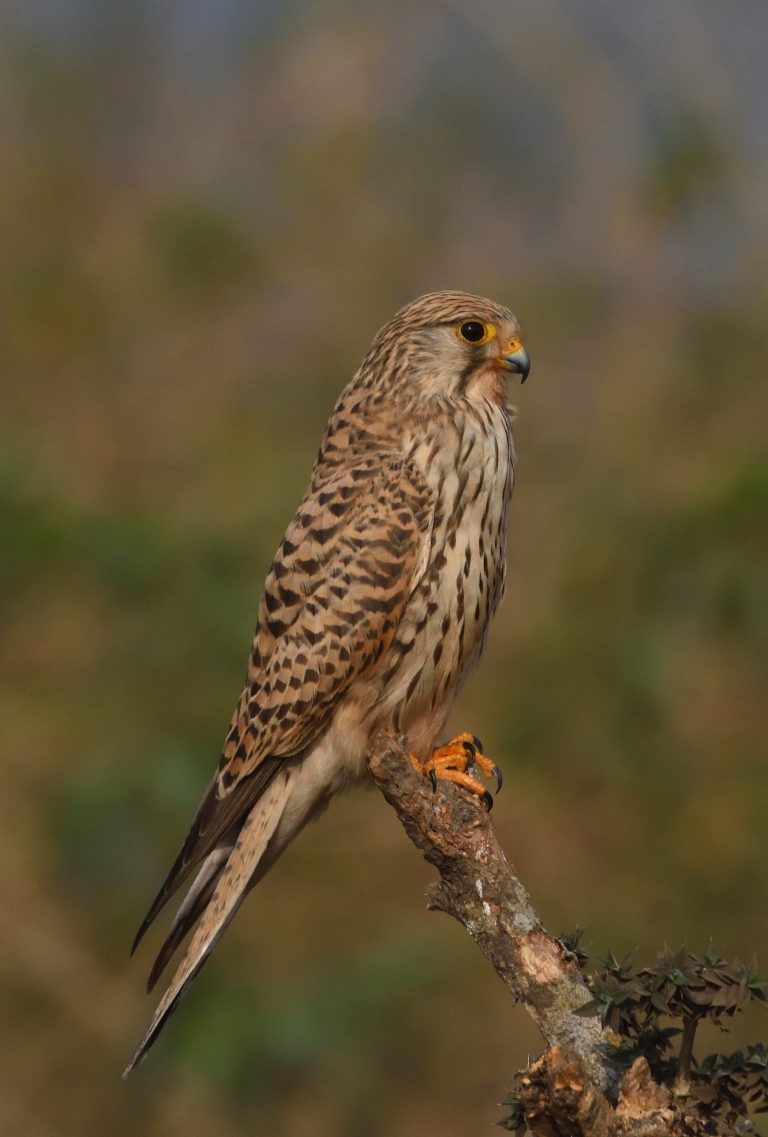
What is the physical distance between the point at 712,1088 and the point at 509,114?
17.8ft

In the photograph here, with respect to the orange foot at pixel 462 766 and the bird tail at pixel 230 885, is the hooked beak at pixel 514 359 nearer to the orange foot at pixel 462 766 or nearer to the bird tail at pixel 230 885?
the orange foot at pixel 462 766

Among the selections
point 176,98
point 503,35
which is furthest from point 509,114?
point 176,98

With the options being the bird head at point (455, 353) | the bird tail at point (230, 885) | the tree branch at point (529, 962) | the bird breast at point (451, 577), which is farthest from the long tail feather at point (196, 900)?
the bird head at point (455, 353)

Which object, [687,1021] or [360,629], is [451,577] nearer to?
[360,629]

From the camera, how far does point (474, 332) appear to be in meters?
3.87

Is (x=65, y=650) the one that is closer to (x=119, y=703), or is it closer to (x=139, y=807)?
(x=119, y=703)

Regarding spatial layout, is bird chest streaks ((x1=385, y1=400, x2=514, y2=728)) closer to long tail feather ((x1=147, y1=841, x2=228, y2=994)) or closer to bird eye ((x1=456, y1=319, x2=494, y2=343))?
bird eye ((x1=456, y1=319, x2=494, y2=343))

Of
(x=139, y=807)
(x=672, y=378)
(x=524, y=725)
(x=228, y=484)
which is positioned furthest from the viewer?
(x=672, y=378)

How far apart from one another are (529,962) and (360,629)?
116cm

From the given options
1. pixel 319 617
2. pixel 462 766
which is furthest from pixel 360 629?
pixel 462 766

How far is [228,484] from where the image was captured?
599 centimetres

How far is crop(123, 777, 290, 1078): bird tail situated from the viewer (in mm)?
3410

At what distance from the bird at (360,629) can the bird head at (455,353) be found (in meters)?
0.01

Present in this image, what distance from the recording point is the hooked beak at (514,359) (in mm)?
3828
